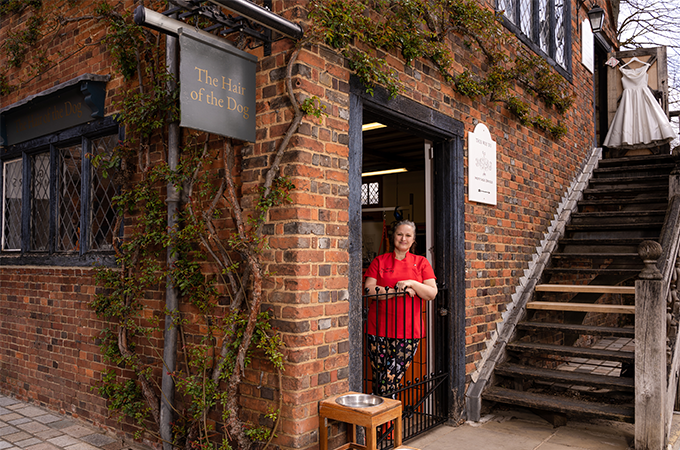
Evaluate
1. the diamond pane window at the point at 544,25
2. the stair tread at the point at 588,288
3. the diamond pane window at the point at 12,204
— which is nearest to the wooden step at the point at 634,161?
the diamond pane window at the point at 544,25

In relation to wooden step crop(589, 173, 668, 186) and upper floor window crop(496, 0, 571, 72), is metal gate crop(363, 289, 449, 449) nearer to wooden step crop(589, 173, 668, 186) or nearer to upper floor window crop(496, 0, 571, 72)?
upper floor window crop(496, 0, 571, 72)

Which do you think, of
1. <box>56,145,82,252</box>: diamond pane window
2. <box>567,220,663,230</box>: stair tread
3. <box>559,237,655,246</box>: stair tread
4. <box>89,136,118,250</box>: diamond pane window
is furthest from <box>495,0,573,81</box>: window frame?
<box>56,145,82,252</box>: diamond pane window

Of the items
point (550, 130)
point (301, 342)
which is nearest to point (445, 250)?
point (301, 342)

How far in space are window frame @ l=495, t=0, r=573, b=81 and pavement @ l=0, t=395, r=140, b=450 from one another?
17.4ft

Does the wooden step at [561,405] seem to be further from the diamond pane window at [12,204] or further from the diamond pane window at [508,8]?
the diamond pane window at [12,204]

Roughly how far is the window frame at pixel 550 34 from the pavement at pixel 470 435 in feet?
12.8

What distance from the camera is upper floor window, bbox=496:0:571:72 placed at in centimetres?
594

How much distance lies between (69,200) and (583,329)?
16.0 feet

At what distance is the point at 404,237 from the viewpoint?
406cm

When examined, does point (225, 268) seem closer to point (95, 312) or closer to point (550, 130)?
point (95, 312)

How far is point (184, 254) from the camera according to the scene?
11.5 ft

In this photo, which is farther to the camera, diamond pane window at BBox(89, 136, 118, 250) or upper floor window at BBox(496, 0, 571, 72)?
upper floor window at BBox(496, 0, 571, 72)

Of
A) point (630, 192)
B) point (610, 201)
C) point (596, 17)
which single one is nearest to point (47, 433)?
point (610, 201)

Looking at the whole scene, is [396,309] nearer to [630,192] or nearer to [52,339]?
[52,339]
